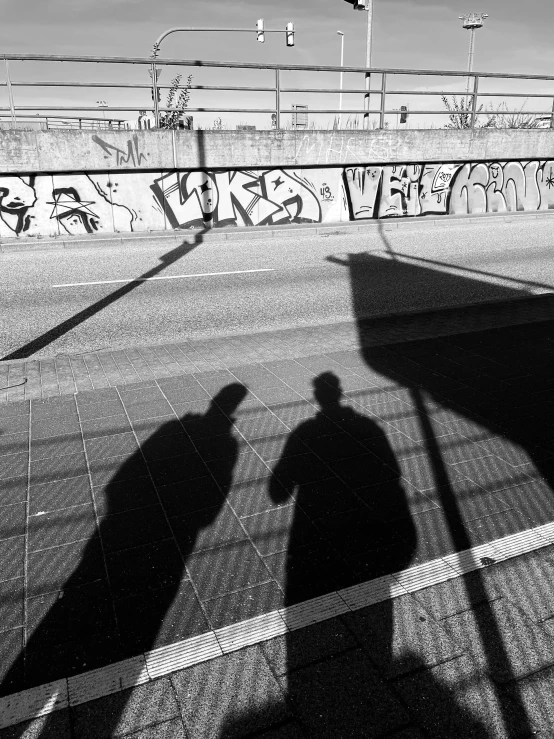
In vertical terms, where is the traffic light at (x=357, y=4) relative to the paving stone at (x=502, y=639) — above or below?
above

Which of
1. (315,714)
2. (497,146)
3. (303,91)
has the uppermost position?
(303,91)

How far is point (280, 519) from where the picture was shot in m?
3.67

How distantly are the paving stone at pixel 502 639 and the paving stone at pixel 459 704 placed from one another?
10 centimetres

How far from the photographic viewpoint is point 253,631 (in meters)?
2.80

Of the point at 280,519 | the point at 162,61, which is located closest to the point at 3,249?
the point at 162,61

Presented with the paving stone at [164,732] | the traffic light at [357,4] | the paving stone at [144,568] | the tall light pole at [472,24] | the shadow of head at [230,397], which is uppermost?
the tall light pole at [472,24]

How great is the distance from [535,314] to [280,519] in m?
5.87

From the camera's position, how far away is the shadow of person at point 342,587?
7.76 ft

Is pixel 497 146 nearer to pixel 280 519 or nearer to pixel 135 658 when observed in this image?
pixel 280 519

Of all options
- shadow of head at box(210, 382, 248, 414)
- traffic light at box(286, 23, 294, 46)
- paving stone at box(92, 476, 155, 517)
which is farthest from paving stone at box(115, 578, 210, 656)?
traffic light at box(286, 23, 294, 46)

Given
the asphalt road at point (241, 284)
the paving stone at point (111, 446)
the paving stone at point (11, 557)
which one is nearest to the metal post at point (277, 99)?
the asphalt road at point (241, 284)

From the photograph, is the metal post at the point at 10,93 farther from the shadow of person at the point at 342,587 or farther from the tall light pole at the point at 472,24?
the tall light pole at the point at 472,24

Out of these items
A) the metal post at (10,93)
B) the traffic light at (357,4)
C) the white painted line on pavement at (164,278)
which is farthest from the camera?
the traffic light at (357,4)

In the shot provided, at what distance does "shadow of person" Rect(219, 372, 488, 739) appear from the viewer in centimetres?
237
